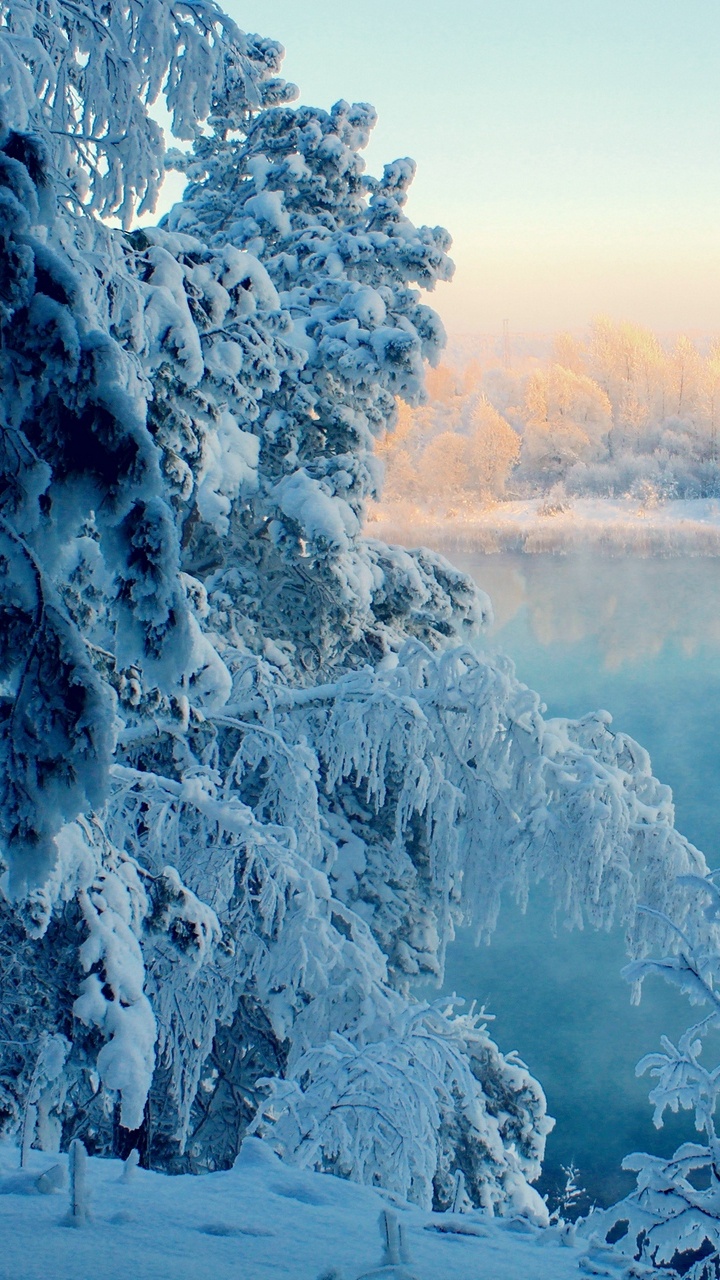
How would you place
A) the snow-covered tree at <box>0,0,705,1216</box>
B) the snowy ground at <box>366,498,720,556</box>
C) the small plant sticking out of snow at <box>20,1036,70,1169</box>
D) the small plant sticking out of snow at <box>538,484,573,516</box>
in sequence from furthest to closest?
the small plant sticking out of snow at <box>538,484,573,516</box>, the snowy ground at <box>366,498,720,556</box>, the small plant sticking out of snow at <box>20,1036,70,1169</box>, the snow-covered tree at <box>0,0,705,1216</box>

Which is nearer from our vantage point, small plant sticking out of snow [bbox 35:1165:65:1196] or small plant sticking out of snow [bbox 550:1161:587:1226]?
small plant sticking out of snow [bbox 35:1165:65:1196]

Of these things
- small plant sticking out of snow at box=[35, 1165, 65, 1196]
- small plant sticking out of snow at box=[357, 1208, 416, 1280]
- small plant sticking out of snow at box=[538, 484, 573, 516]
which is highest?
small plant sticking out of snow at box=[538, 484, 573, 516]

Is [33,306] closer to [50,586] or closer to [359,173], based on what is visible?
[50,586]

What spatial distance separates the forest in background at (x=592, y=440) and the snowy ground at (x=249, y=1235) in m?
51.8

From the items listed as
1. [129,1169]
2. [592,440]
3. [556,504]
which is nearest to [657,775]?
[129,1169]

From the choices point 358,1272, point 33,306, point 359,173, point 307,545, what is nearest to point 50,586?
point 33,306

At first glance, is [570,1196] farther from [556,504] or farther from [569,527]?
[556,504]

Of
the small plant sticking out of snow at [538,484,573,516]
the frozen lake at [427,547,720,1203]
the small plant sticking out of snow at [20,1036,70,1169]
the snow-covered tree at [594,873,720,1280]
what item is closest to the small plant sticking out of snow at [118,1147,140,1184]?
the small plant sticking out of snow at [20,1036,70,1169]

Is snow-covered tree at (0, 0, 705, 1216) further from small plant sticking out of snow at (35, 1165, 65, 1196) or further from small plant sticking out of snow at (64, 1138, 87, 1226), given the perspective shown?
small plant sticking out of snow at (35, 1165, 65, 1196)

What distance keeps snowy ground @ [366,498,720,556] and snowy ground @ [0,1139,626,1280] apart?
41.0 metres

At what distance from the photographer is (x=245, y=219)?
905 cm

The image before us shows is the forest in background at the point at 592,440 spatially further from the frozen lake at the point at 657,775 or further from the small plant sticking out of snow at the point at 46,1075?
the small plant sticking out of snow at the point at 46,1075

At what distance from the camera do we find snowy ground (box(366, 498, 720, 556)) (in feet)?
152

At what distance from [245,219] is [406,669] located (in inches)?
190
